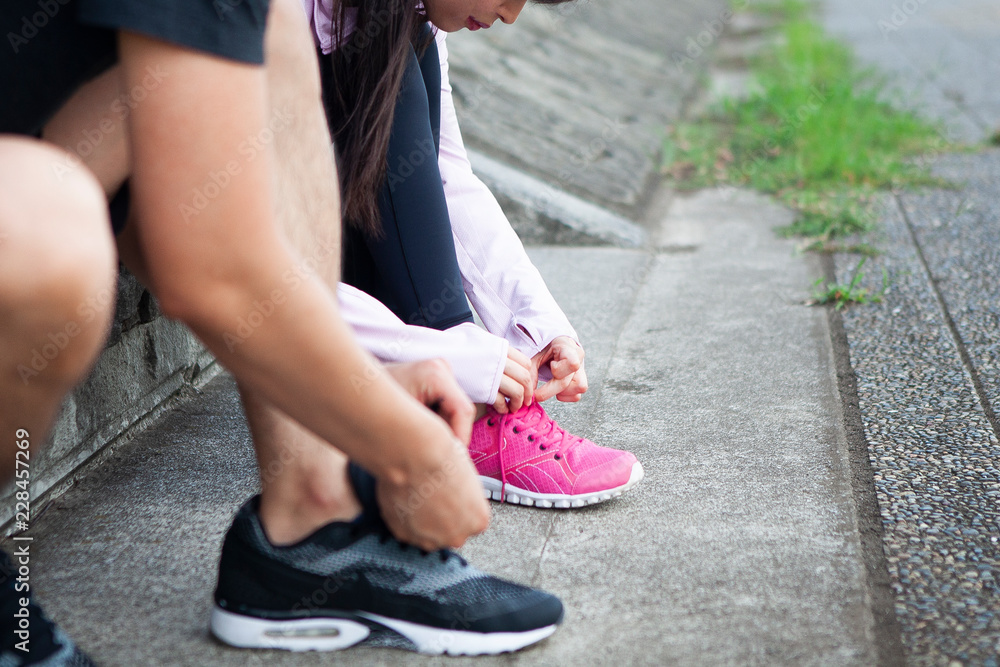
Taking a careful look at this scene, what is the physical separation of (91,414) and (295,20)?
2.59 ft

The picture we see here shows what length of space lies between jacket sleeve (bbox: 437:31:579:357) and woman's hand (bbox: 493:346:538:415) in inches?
4.0

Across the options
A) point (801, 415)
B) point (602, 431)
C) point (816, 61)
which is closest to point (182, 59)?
point (602, 431)

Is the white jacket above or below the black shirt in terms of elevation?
below

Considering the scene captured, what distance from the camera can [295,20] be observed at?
89 cm

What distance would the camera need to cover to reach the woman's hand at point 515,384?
1.27m

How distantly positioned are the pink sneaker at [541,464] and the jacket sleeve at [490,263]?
0.46ft

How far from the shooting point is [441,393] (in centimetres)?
86

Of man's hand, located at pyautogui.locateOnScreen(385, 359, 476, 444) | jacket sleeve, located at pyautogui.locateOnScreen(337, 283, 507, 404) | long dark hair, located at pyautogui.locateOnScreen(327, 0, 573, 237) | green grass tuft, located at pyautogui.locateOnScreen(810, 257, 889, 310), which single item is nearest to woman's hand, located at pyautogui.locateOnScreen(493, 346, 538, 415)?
jacket sleeve, located at pyautogui.locateOnScreen(337, 283, 507, 404)

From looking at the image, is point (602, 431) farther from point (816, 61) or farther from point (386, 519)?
point (816, 61)

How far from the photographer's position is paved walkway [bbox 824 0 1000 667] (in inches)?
40.7

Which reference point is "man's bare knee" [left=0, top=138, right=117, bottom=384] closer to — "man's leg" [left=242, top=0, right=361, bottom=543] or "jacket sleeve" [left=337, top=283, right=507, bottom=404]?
"man's leg" [left=242, top=0, right=361, bottom=543]
